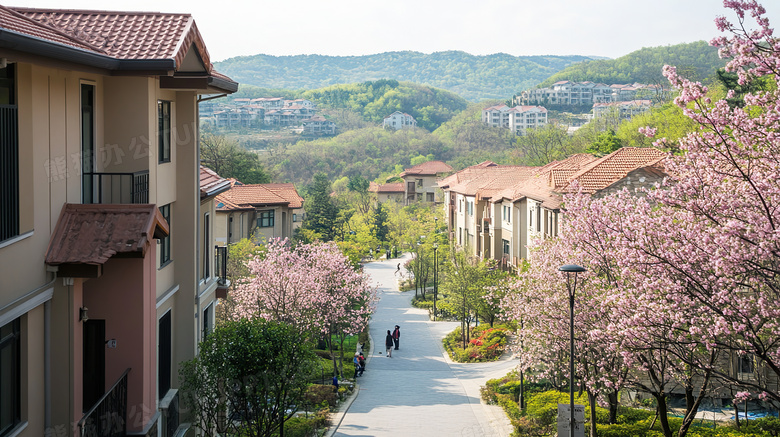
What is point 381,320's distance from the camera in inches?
1913

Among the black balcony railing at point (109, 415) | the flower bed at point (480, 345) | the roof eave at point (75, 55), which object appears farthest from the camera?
the flower bed at point (480, 345)

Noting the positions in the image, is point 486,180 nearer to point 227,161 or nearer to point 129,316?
point 227,161

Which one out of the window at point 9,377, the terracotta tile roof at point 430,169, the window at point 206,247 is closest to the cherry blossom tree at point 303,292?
the window at point 206,247

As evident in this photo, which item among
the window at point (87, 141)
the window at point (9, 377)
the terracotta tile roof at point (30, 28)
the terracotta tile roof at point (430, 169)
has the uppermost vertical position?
the terracotta tile roof at point (430, 169)

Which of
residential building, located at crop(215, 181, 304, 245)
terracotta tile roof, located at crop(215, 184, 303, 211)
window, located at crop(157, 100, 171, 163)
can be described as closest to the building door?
window, located at crop(157, 100, 171, 163)

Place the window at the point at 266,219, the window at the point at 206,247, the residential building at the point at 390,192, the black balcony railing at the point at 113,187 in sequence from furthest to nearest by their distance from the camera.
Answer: the residential building at the point at 390,192 < the window at the point at 266,219 < the window at the point at 206,247 < the black balcony railing at the point at 113,187

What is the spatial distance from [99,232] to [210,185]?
905 cm

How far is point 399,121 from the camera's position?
194875 mm

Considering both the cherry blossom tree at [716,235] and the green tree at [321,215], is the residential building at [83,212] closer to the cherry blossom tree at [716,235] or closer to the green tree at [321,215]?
the cherry blossom tree at [716,235]

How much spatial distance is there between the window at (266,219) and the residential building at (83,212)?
38.0 meters

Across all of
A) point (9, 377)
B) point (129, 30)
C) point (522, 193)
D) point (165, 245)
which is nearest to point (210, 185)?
point (165, 245)

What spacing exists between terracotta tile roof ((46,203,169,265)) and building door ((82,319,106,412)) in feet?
5.33

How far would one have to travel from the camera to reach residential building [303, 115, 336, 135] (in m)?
187

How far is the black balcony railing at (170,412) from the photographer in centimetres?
1247
